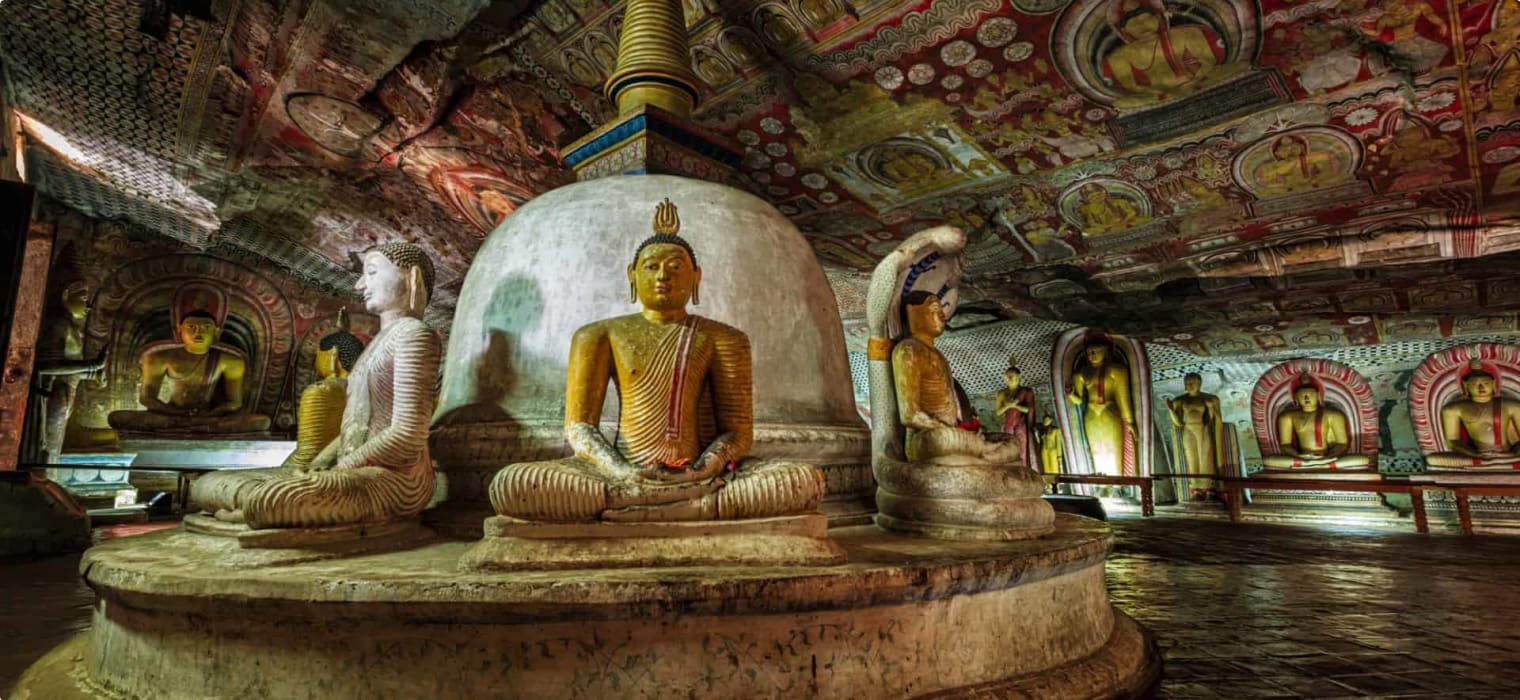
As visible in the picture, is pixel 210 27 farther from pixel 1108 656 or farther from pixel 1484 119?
pixel 1484 119

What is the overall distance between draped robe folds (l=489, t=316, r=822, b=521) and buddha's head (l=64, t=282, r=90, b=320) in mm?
12703

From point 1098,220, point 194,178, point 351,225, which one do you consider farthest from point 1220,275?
point 194,178

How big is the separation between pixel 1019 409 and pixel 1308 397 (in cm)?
400

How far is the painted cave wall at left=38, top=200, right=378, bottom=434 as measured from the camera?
11.3m

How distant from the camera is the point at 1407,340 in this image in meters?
9.29

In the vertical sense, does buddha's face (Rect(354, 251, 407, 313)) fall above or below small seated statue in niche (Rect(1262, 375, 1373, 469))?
above

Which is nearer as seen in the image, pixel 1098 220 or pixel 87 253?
pixel 1098 220

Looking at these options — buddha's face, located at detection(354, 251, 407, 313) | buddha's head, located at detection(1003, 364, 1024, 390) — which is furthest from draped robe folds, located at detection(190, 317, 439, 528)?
buddha's head, located at detection(1003, 364, 1024, 390)

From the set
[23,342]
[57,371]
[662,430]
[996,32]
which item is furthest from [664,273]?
[57,371]

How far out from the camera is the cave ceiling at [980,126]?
5.93 meters

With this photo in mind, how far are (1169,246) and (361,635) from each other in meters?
9.17

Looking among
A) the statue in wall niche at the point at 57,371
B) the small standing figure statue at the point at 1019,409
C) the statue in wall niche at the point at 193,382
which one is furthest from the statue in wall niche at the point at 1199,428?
the statue in wall niche at the point at 57,371

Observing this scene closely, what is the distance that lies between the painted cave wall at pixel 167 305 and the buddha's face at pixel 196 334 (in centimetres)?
73

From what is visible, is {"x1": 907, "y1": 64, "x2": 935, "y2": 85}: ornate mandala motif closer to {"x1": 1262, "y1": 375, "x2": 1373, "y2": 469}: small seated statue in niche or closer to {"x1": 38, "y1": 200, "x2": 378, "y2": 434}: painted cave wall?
{"x1": 1262, "y1": 375, "x2": 1373, "y2": 469}: small seated statue in niche
